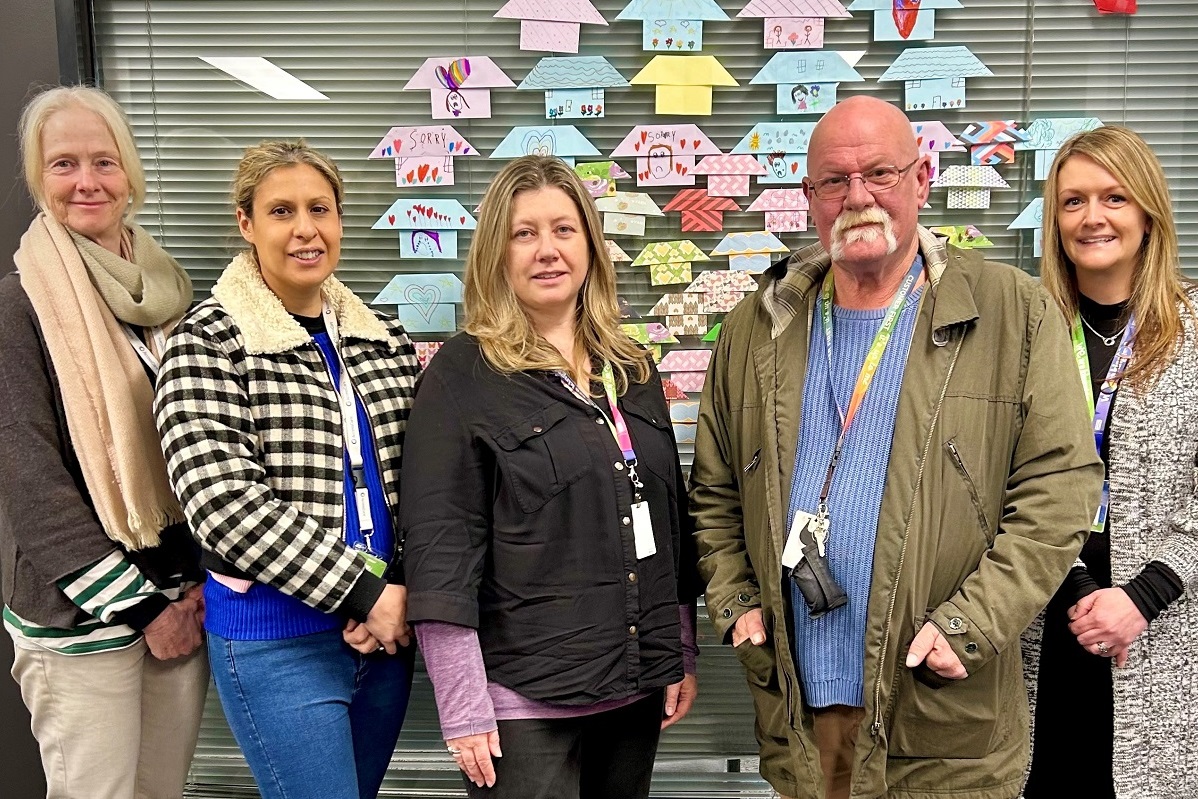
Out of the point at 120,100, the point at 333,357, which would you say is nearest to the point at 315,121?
the point at 120,100

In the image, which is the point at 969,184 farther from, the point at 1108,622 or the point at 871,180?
the point at 1108,622

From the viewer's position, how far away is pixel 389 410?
195 cm

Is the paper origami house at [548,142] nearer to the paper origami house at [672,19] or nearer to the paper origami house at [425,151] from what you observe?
the paper origami house at [425,151]

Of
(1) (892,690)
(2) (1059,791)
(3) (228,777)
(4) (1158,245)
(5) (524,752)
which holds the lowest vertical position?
(3) (228,777)

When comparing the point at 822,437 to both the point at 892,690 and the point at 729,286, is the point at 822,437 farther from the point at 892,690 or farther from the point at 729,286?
the point at 729,286

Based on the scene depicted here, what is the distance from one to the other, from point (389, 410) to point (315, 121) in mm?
1244

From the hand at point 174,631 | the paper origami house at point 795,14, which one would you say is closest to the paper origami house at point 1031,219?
the paper origami house at point 795,14

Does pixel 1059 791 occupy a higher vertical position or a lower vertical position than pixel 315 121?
lower

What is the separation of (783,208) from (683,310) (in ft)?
1.40

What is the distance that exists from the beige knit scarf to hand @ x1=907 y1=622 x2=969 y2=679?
5.24 ft

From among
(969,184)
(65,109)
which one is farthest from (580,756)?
(969,184)

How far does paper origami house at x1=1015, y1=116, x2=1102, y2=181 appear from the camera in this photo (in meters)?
2.64

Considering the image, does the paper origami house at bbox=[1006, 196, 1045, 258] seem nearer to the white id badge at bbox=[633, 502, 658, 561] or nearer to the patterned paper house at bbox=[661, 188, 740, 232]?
the patterned paper house at bbox=[661, 188, 740, 232]

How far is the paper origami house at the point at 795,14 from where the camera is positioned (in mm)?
2611
